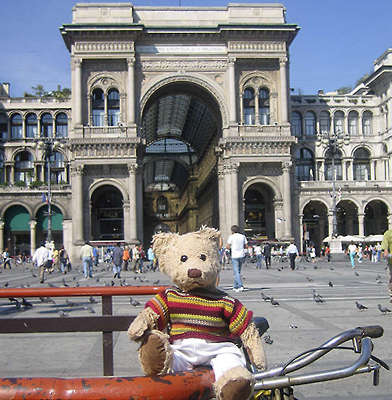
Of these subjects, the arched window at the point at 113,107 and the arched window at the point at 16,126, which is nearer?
the arched window at the point at 113,107

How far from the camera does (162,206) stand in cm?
10688

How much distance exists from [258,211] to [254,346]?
51.0m

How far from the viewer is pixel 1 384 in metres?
A: 2.15

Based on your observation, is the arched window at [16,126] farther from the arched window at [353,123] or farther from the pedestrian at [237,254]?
the pedestrian at [237,254]

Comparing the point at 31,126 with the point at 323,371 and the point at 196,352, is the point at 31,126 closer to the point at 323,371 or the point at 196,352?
the point at 196,352

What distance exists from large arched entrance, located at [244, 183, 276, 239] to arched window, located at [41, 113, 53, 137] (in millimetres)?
25112

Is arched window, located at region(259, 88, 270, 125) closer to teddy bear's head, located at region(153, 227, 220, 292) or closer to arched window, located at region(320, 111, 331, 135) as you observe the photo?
arched window, located at region(320, 111, 331, 135)

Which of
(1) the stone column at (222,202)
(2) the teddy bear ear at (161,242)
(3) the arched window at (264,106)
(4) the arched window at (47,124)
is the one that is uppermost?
(4) the arched window at (47,124)

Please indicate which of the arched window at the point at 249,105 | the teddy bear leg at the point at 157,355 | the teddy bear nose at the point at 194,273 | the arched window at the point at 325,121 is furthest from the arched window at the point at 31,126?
the teddy bear leg at the point at 157,355

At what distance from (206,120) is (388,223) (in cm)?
2187

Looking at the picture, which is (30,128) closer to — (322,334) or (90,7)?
(90,7)

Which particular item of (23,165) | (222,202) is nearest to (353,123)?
(222,202)

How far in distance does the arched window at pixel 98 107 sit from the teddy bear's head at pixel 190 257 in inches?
1809

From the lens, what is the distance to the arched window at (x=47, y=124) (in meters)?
65.1
